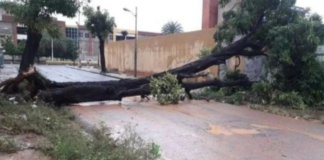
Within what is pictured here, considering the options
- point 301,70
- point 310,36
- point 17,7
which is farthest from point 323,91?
point 17,7

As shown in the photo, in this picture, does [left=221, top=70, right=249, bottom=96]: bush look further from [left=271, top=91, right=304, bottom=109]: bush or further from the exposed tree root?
the exposed tree root

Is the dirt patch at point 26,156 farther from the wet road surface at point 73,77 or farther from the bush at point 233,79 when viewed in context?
the wet road surface at point 73,77

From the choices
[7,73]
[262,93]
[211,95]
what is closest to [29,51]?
[211,95]

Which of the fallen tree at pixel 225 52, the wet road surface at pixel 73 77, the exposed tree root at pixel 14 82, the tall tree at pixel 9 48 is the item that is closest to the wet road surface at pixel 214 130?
the fallen tree at pixel 225 52

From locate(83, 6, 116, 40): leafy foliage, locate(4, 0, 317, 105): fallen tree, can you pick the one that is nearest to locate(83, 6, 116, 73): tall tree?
locate(83, 6, 116, 40): leafy foliage

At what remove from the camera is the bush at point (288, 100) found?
399 inches

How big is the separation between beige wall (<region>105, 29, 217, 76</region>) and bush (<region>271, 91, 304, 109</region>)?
646 centimetres

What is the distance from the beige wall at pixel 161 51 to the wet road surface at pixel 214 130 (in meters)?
8.22

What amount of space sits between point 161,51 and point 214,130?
16.5 meters

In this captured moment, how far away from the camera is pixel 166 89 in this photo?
1134cm

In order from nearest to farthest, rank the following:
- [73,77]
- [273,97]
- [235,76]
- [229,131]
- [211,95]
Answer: [229,131] < [273,97] < [211,95] < [235,76] < [73,77]

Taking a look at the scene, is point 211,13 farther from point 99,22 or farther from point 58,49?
point 58,49

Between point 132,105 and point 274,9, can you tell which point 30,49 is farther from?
point 274,9

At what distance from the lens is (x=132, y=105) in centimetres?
1065
